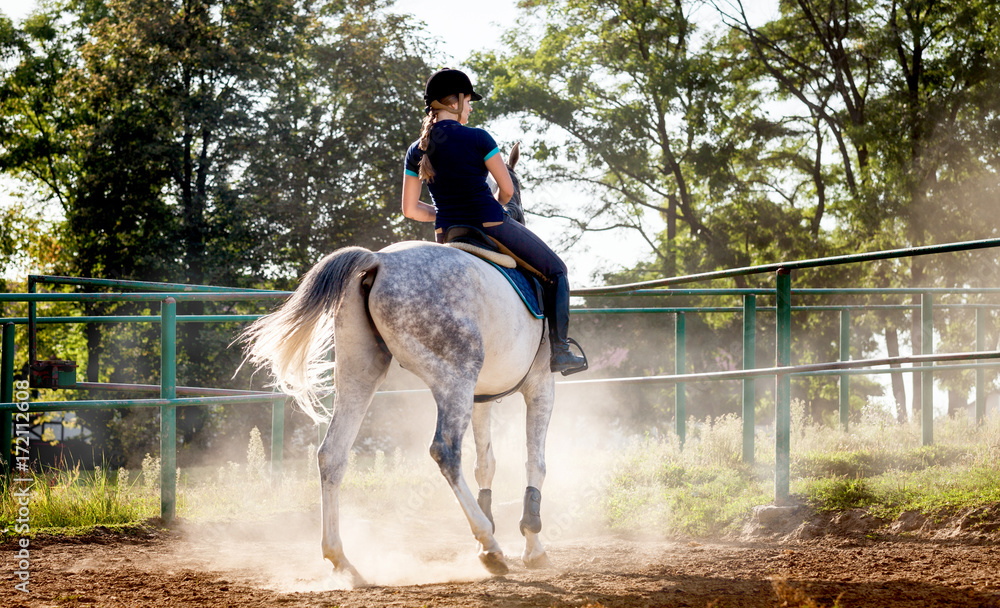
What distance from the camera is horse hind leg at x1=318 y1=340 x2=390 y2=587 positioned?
150 inches

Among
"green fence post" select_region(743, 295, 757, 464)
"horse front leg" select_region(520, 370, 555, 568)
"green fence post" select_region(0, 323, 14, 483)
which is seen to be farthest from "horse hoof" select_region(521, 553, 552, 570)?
"green fence post" select_region(0, 323, 14, 483)

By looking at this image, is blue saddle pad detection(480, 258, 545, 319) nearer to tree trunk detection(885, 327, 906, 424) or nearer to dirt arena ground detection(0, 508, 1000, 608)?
dirt arena ground detection(0, 508, 1000, 608)

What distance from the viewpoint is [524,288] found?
13.8 ft

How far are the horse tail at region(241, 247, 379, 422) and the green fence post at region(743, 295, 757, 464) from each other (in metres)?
3.43

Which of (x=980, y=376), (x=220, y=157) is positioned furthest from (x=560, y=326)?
(x=220, y=157)

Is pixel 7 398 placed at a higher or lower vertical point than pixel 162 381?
lower

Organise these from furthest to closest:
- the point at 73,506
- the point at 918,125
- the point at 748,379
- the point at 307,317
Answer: the point at 918,125
the point at 748,379
the point at 73,506
the point at 307,317

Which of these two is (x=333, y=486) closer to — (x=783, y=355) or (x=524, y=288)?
(x=524, y=288)

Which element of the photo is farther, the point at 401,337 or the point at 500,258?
the point at 500,258

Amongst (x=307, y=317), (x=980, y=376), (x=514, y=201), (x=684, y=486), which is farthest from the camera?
(x=980, y=376)

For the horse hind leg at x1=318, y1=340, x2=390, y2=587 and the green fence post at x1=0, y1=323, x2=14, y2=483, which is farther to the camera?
the green fence post at x1=0, y1=323, x2=14, y2=483

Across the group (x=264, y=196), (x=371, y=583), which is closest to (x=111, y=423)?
(x=264, y=196)

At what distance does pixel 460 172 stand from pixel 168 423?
3044mm

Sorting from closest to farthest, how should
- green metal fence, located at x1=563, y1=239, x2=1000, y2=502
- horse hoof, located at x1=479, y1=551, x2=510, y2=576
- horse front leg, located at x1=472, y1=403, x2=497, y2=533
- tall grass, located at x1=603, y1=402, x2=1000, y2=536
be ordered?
horse hoof, located at x1=479, y1=551, x2=510, y2=576
green metal fence, located at x1=563, y1=239, x2=1000, y2=502
horse front leg, located at x1=472, y1=403, x2=497, y2=533
tall grass, located at x1=603, y1=402, x2=1000, y2=536
